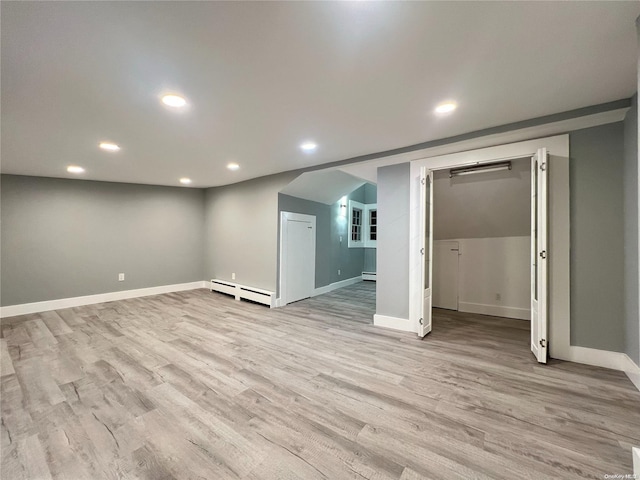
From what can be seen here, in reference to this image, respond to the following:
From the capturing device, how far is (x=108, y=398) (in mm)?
1989

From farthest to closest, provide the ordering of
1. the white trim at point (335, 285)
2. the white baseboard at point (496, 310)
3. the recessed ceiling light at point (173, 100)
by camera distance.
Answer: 1. the white trim at point (335, 285)
2. the white baseboard at point (496, 310)
3. the recessed ceiling light at point (173, 100)

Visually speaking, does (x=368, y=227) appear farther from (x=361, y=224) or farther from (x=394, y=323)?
(x=394, y=323)

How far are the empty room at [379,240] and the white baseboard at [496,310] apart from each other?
3 centimetres

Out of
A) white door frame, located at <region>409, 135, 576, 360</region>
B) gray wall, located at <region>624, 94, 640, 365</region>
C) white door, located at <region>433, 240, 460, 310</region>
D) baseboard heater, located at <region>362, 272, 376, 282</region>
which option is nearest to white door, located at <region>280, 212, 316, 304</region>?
white door, located at <region>433, 240, 460, 310</region>

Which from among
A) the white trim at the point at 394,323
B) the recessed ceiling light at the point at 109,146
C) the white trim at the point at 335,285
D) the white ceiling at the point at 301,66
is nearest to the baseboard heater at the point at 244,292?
the white trim at the point at 335,285

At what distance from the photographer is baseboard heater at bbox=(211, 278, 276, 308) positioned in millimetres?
4703

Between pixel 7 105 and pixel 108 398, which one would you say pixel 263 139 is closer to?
pixel 7 105

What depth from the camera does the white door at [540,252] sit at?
2520 millimetres

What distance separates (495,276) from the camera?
14.3ft

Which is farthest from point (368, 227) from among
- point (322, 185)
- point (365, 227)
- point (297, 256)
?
point (297, 256)

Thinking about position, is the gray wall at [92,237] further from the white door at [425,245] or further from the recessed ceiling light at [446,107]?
the recessed ceiling light at [446,107]

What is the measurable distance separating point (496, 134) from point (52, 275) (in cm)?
713

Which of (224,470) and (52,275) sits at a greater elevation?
(52,275)

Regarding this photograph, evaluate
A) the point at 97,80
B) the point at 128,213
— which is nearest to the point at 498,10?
the point at 97,80
